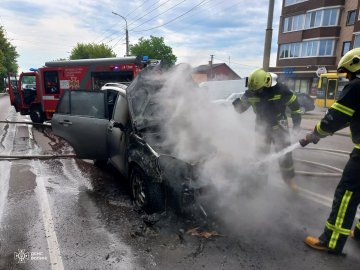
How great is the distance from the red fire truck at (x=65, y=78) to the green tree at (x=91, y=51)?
37.4m

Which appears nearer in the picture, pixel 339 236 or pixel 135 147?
pixel 339 236

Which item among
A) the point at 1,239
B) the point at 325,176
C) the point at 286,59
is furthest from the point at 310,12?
the point at 1,239

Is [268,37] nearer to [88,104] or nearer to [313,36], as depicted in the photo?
[88,104]

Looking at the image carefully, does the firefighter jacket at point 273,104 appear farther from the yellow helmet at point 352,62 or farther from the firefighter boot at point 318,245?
the firefighter boot at point 318,245

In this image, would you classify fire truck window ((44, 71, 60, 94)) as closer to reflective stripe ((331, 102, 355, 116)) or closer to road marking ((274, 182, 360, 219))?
road marking ((274, 182, 360, 219))

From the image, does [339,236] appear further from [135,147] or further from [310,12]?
[310,12]

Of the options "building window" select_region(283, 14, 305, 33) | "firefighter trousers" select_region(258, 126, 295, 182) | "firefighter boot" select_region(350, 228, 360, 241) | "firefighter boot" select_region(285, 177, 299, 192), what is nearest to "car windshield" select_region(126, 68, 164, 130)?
"firefighter trousers" select_region(258, 126, 295, 182)

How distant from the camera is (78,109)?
18.3 ft

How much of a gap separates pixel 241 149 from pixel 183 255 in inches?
69.4

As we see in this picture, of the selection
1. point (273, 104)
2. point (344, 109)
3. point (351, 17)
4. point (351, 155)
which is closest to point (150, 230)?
point (351, 155)

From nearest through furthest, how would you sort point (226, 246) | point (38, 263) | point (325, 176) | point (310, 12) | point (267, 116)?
point (38, 263) < point (226, 246) < point (267, 116) < point (325, 176) < point (310, 12)

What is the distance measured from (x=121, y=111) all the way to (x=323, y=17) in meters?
32.3

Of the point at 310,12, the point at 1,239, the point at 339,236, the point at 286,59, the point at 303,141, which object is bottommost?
the point at 1,239

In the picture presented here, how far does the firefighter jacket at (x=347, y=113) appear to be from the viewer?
2.79 meters
